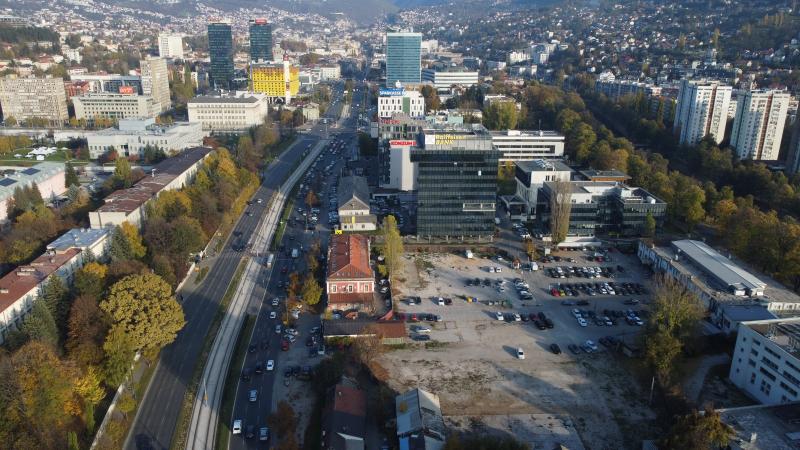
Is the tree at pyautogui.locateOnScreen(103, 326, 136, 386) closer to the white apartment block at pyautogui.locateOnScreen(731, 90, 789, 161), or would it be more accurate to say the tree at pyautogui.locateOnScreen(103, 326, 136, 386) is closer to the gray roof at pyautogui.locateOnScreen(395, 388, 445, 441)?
the gray roof at pyautogui.locateOnScreen(395, 388, 445, 441)

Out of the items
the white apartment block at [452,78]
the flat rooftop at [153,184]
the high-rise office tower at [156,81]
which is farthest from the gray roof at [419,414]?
the white apartment block at [452,78]

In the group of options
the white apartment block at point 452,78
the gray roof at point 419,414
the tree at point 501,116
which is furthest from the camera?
the white apartment block at point 452,78

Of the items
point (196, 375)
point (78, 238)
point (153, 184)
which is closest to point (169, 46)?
point (153, 184)

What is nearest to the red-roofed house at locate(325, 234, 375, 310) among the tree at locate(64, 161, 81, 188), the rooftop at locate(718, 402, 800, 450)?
the rooftop at locate(718, 402, 800, 450)

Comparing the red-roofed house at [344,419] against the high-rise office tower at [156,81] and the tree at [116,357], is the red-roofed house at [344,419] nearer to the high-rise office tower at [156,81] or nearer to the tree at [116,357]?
the tree at [116,357]

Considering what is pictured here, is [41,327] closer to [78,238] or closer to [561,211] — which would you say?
[78,238]
